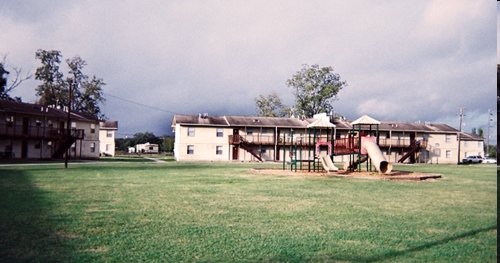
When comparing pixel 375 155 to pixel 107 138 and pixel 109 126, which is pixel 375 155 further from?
pixel 107 138

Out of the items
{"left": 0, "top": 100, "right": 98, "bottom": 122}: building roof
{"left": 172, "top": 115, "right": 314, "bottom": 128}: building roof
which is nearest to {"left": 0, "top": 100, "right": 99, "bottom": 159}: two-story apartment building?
{"left": 0, "top": 100, "right": 98, "bottom": 122}: building roof

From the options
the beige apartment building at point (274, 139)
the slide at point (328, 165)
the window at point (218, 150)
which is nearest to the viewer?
the slide at point (328, 165)

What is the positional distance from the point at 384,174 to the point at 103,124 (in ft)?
176

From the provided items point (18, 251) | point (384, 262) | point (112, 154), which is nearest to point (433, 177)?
point (384, 262)

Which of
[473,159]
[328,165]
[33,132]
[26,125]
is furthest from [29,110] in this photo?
[473,159]

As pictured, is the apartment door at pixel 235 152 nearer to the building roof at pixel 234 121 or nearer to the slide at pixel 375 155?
the building roof at pixel 234 121

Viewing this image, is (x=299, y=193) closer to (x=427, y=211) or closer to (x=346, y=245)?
(x=427, y=211)

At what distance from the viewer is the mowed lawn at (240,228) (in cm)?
574

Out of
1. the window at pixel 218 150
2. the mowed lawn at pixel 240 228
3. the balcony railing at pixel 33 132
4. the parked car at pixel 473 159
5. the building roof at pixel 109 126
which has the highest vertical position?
the building roof at pixel 109 126

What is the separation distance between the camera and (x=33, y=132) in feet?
137

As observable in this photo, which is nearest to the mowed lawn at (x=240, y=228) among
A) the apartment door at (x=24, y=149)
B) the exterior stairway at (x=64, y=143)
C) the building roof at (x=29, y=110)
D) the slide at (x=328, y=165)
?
the slide at (x=328, y=165)

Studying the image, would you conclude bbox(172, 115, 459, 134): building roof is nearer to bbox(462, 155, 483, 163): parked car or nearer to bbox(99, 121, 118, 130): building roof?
bbox(462, 155, 483, 163): parked car

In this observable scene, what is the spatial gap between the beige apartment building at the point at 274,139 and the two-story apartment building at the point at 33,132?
42.2 ft

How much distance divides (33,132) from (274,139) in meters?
27.3
